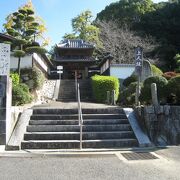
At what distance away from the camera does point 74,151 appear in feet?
28.2

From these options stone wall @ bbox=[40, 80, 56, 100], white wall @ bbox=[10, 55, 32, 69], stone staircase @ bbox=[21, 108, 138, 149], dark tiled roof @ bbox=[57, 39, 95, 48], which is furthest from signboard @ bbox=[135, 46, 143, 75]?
dark tiled roof @ bbox=[57, 39, 95, 48]

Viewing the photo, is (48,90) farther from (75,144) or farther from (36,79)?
(75,144)

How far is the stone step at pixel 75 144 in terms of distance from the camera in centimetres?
904

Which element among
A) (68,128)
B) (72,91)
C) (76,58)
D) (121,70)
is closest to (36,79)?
(72,91)

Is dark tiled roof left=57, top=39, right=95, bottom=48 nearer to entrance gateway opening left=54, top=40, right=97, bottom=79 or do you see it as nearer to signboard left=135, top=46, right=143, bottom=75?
entrance gateway opening left=54, top=40, right=97, bottom=79

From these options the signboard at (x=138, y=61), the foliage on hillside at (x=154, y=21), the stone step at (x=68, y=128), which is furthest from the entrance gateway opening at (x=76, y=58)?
the stone step at (x=68, y=128)

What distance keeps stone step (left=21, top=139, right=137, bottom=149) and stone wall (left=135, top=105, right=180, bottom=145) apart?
42.2 inches

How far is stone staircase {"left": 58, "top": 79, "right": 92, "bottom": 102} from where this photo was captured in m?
24.1

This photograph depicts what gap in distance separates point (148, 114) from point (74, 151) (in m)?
2.87

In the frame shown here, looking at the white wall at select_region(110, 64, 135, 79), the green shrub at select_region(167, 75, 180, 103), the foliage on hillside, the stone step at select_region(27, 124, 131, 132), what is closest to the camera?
the stone step at select_region(27, 124, 131, 132)

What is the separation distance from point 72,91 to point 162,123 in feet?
53.2

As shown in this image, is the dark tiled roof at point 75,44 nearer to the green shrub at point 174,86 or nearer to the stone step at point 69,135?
the green shrub at point 174,86

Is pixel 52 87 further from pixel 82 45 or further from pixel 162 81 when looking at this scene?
pixel 162 81

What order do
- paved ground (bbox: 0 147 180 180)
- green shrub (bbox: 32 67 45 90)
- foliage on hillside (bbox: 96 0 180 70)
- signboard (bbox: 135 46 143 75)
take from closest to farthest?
paved ground (bbox: 0 147 180 180), signboard (bbox: 135 46 143 75), green shrub (bbox: 32 67 45 90), foliage on hillside (bbox: 96 0 180 70)
